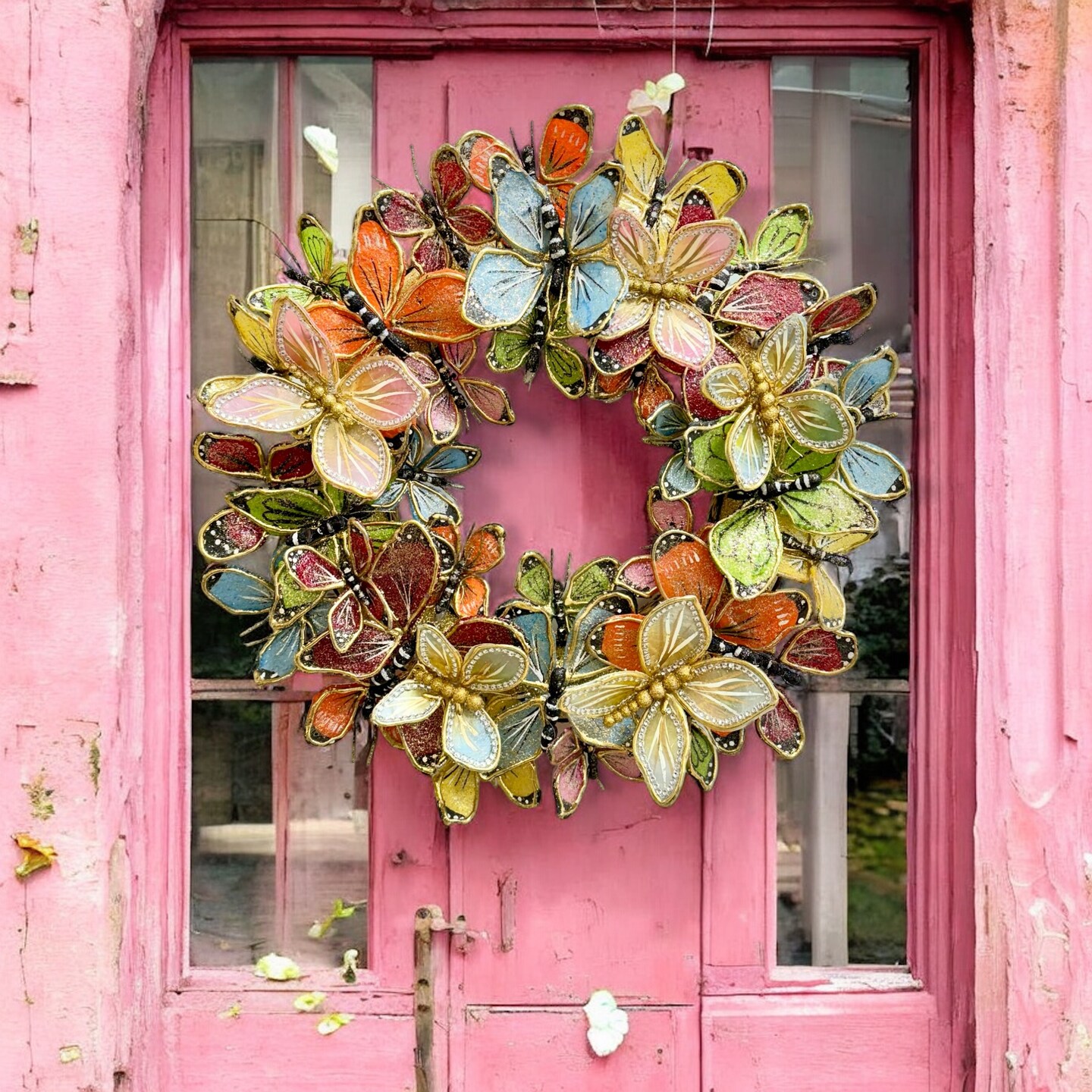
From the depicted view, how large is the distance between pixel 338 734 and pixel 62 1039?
1.95ft

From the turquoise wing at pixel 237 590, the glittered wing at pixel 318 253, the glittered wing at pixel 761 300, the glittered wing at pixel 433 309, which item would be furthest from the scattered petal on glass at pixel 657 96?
the turquoise wing at pixel 237 590

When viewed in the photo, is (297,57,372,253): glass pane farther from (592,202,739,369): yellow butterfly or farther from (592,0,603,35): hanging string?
(592,202,739,369): yellow butterfly

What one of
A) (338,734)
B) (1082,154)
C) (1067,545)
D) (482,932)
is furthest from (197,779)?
(1082,154)

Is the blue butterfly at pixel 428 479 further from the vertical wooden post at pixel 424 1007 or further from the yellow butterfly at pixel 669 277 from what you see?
the vertical wooden post at pixel 424 1007

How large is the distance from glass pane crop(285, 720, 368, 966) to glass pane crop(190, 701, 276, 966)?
0.13 ft

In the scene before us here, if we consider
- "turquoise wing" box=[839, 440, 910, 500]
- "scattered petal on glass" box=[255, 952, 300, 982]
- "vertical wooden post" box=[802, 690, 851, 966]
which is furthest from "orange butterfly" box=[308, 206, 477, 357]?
"scattered petal on glass" box=[255, 952, 300, 982]

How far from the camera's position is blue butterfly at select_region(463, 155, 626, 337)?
57.5 inches

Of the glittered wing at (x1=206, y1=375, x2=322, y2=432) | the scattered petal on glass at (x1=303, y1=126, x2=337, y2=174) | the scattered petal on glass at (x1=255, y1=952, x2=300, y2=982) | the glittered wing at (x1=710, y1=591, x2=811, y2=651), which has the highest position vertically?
the scattered petal on glass at (x1=303, y1=126, x2=337, y2=174)

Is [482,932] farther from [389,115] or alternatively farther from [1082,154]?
[1082,154]

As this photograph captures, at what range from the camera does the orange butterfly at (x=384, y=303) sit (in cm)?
152

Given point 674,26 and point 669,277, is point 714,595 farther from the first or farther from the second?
point 674,26

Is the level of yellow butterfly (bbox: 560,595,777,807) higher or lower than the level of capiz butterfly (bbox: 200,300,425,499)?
lower

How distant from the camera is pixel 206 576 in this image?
1613 mm

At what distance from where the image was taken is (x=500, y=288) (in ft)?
4.83
